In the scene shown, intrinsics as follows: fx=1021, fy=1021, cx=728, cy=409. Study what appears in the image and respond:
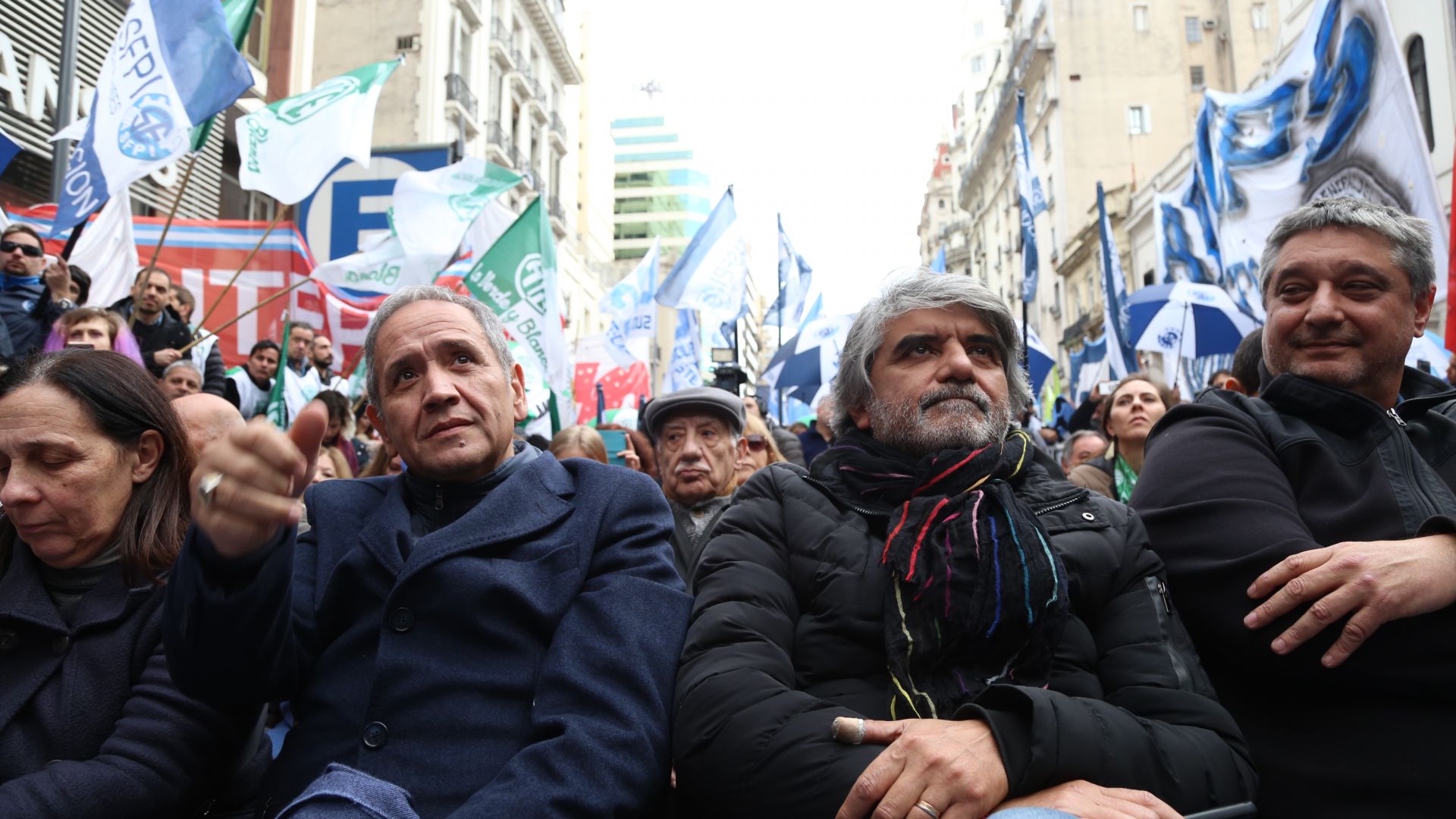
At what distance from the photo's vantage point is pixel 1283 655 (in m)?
2.19

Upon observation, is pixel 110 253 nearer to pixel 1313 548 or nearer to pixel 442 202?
pixel 442 202

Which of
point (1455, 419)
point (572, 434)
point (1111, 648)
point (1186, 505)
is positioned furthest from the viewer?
point (572, 434)

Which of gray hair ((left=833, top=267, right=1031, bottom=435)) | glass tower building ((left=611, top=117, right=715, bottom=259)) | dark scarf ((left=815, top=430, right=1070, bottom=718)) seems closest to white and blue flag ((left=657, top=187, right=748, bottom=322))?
gray hair ((left=833, top=267, right=1031, bottom=435))

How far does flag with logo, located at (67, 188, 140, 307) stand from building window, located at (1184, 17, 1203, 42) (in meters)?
46.5

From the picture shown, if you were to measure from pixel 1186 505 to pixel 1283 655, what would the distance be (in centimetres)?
43

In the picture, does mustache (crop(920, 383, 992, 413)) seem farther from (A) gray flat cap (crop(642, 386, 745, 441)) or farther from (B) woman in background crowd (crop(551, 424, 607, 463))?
(B) woman in background crowd (crop(551, 424, 607, 463))

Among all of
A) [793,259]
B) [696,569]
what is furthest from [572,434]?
[793,259]

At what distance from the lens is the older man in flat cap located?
476 cm

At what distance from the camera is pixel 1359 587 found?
208 cm

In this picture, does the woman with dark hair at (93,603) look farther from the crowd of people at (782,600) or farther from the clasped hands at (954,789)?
the clasped hands at (954,789)

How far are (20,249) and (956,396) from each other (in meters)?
5.64

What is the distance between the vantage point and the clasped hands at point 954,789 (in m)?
1.86

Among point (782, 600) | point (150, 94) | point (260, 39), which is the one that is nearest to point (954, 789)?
point (782, 600)

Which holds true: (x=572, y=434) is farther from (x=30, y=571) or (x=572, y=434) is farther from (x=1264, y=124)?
(x=1264, y=124)
